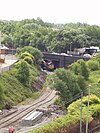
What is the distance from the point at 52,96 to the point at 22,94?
4600mm

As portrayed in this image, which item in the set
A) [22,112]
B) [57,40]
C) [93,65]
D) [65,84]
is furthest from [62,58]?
[22,112]

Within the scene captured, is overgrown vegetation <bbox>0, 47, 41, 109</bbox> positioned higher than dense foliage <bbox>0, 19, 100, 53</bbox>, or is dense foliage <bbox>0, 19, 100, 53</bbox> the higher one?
dense foliage <bbox>0, 19, 100, 53</bbox>

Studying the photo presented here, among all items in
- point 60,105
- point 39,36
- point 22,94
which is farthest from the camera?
point 39,36

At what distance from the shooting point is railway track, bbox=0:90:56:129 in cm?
4192

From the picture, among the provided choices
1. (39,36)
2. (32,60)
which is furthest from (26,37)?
(32,60)

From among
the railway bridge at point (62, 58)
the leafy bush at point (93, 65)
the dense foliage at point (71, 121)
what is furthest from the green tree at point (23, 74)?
the railway bridge at point (62, 58)

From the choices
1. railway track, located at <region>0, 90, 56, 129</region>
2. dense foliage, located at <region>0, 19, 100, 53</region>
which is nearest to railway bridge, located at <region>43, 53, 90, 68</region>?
dense foliage, located at <region>0, 19, 100, 53</region>

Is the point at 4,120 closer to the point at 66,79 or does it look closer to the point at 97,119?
the point at 97,119

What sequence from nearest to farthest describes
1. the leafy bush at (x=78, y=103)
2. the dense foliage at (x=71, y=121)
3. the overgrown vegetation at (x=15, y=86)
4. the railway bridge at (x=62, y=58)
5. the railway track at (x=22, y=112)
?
the dense foliage at (x=71, y=121) < the railway track at (x=22, y=112) < the leafy bush at (x=78, y=103) < the overgrown vegetation at (x=15, y=86) < the railway bridge at (x=62, y=58)

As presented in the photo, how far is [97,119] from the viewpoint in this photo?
138ft

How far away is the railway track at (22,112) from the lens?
4192cm

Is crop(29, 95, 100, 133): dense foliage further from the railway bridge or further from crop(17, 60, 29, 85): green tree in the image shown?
the railway bridge

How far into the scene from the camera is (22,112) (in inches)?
1857

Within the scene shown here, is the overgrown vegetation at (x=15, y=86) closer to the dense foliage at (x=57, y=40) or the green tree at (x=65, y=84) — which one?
the green tree at (x=65, y=84)
